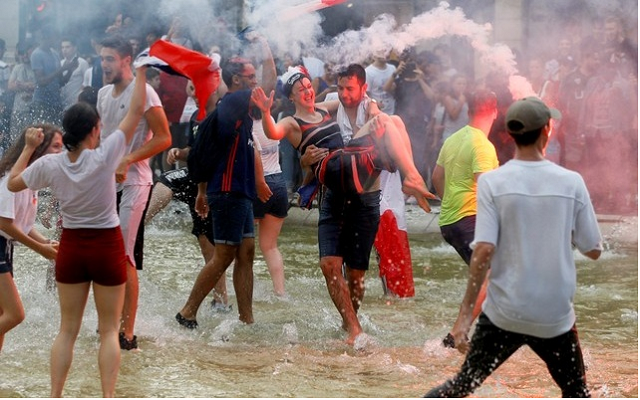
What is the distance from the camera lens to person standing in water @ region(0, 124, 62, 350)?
6434 mm

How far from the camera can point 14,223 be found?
21.3ft

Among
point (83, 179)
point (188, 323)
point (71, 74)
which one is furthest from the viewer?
point (71, 74)

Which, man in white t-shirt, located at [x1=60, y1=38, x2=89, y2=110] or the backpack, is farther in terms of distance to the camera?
man in white t-shirt, located at [x1=60, y1=38, x2=89, y2=110]

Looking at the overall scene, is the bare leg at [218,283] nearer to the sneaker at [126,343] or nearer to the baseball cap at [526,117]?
the sneaker at [126,343]

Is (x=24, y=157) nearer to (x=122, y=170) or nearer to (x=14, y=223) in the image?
(x=14, y=223)

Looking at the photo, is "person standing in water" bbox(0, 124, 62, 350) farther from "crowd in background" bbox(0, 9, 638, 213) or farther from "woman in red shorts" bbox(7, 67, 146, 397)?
"crowd in background" bbox(0, 9, 638, 213)

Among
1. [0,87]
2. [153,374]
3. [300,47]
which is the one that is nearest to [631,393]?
[153,374]

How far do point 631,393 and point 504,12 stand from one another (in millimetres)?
9734

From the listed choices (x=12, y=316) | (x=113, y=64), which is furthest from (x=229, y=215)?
(x=12, y=316)

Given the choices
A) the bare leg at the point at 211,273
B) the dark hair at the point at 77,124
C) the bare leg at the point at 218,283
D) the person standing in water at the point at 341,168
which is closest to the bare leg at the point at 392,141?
the person standing in water at the point at 341,168

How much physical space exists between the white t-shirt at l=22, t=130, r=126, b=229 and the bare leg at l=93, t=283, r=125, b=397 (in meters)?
0.32

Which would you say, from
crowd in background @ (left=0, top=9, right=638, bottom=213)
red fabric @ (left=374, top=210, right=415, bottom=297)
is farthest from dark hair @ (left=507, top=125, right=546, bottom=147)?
crowd in background @ (left=0, top=9, right=638, bottom=213)

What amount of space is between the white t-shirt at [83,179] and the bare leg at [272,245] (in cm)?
344

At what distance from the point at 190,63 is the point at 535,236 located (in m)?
2.96
